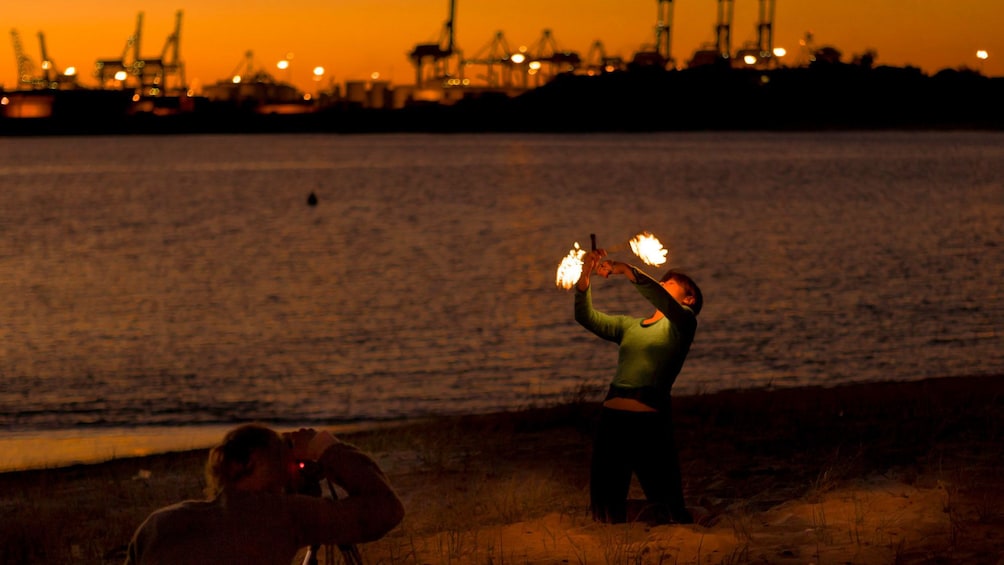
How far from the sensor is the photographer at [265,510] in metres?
3.86

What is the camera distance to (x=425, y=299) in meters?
34.4

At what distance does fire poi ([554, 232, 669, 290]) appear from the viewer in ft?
20.8

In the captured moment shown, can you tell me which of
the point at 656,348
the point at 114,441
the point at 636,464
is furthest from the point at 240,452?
the point at 114,441

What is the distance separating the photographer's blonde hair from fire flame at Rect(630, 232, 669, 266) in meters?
2.80

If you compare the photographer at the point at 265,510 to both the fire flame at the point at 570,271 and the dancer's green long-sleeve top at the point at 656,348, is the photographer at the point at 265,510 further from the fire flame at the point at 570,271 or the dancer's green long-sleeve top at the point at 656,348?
the dancer's green long-sleeve top at the point at 656,348

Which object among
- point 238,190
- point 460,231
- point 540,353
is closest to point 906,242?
point 460,231

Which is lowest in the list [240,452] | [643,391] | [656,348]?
[643,391]

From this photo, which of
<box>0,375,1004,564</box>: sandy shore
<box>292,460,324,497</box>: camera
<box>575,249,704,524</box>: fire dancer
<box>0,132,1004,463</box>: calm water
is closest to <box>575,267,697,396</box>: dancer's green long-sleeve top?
<box>575,249,704,524</box>: fire dancer

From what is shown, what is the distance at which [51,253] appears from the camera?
165 ft

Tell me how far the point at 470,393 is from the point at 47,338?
36.1 feet

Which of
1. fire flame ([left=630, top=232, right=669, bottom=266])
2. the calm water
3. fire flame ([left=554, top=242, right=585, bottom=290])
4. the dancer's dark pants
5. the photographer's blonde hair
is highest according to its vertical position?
fire flame ([left=630, top=232, right=669, bottom=266])

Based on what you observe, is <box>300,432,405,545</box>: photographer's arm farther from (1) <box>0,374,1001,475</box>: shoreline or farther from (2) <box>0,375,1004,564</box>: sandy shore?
(1) <box>0,374,1001,475</box>: shoreline

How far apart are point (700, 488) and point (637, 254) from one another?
3.77 meters

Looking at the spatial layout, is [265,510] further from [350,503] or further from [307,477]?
[307,477]
